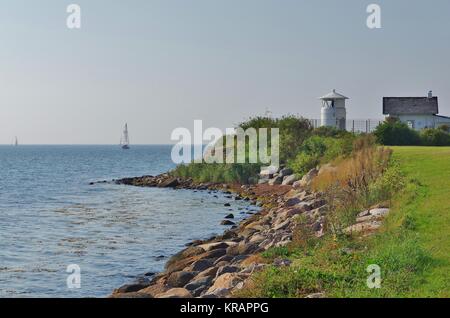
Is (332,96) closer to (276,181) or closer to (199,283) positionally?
(276,181)

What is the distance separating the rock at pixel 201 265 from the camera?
57.5ft

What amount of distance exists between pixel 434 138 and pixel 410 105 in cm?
1679

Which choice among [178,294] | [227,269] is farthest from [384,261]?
[227,269]

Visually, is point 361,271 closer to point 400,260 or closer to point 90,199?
point 400,260

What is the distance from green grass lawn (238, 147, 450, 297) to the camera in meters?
10.9

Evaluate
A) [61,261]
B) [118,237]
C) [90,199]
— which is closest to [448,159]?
[118,237]

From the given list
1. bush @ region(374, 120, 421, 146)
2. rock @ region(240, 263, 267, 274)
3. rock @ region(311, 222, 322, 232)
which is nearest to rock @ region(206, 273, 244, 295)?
rock @ region(240, 263, 267, 274)

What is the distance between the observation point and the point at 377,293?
10.3m

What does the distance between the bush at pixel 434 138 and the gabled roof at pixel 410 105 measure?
14865mm

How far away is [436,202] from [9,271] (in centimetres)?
1277

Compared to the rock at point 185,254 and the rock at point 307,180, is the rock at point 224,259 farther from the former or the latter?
the rock at point 307,180

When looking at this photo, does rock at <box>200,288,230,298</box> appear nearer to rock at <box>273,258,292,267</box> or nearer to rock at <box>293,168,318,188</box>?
rock at <box>273,258,292,267</box>

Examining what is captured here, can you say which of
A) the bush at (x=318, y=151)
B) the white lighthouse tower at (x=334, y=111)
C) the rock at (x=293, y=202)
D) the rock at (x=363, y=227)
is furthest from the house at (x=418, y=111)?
the rock at (x=363, y=227)

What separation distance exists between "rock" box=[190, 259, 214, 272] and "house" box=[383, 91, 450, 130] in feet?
157
